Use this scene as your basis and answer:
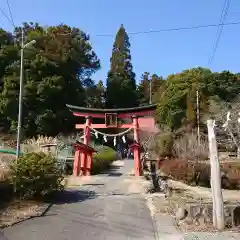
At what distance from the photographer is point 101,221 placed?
10625 mm

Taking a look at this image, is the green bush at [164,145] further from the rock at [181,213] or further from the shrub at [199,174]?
the rock at [181,213]

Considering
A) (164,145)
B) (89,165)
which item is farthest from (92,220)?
(164,145)

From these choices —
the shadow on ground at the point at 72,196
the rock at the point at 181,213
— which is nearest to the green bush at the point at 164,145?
the shadow on ground at the point at 72,196

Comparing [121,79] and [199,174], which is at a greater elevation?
[121,79]

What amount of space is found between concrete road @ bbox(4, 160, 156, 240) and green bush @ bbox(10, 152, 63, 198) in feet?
2.56

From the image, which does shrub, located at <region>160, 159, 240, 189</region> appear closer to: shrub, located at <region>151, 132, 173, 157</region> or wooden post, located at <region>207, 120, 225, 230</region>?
shrub, located at <region>151, 132, 173, 157</region>

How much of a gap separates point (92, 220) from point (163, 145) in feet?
69.0

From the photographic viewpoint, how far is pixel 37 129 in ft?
127

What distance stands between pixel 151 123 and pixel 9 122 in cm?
2107

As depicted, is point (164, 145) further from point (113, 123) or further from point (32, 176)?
point (32, 176)

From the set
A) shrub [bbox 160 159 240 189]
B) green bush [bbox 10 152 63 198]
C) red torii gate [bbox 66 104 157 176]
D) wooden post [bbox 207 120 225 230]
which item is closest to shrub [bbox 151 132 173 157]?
red torii gate [bbox 66 104 157 176]

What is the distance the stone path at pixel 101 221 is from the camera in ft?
29.8

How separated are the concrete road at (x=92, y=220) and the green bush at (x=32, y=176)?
781 mm

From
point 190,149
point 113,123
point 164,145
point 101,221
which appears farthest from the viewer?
point 164,145
